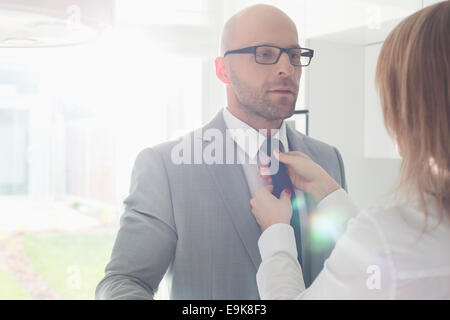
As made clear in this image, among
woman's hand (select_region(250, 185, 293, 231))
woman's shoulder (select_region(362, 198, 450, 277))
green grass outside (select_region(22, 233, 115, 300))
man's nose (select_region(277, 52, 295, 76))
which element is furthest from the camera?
green grass outside (select_region(22, 233, 115, 300))

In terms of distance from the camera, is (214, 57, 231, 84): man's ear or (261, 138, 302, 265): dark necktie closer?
(261, 138, 302, 265): dark necktie

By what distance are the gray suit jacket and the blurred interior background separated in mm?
309

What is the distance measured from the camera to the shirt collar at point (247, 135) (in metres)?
0.95

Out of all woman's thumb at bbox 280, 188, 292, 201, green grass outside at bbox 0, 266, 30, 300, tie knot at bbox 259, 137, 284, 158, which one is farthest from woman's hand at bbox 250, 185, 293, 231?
green grass outside at bbox 0, 266, 30, 300

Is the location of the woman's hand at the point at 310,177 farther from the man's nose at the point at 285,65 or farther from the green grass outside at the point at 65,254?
the green grass outside at the point at 65,254

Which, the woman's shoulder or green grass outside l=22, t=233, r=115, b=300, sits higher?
the woman's shoulder

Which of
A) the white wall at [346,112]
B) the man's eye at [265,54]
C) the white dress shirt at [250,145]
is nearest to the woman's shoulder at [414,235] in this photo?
the white dress shirt at [250,145]

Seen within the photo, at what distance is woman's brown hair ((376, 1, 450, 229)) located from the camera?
552 millimetres

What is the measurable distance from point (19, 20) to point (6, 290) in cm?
287

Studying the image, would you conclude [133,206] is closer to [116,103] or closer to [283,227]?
[283,227]

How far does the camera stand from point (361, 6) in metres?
1.46

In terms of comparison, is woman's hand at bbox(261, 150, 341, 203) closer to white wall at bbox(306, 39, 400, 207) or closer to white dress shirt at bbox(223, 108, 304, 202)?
white dress shirt at bbox(223, 108, 304, 202)

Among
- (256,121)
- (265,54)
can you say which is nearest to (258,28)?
(265,54)
